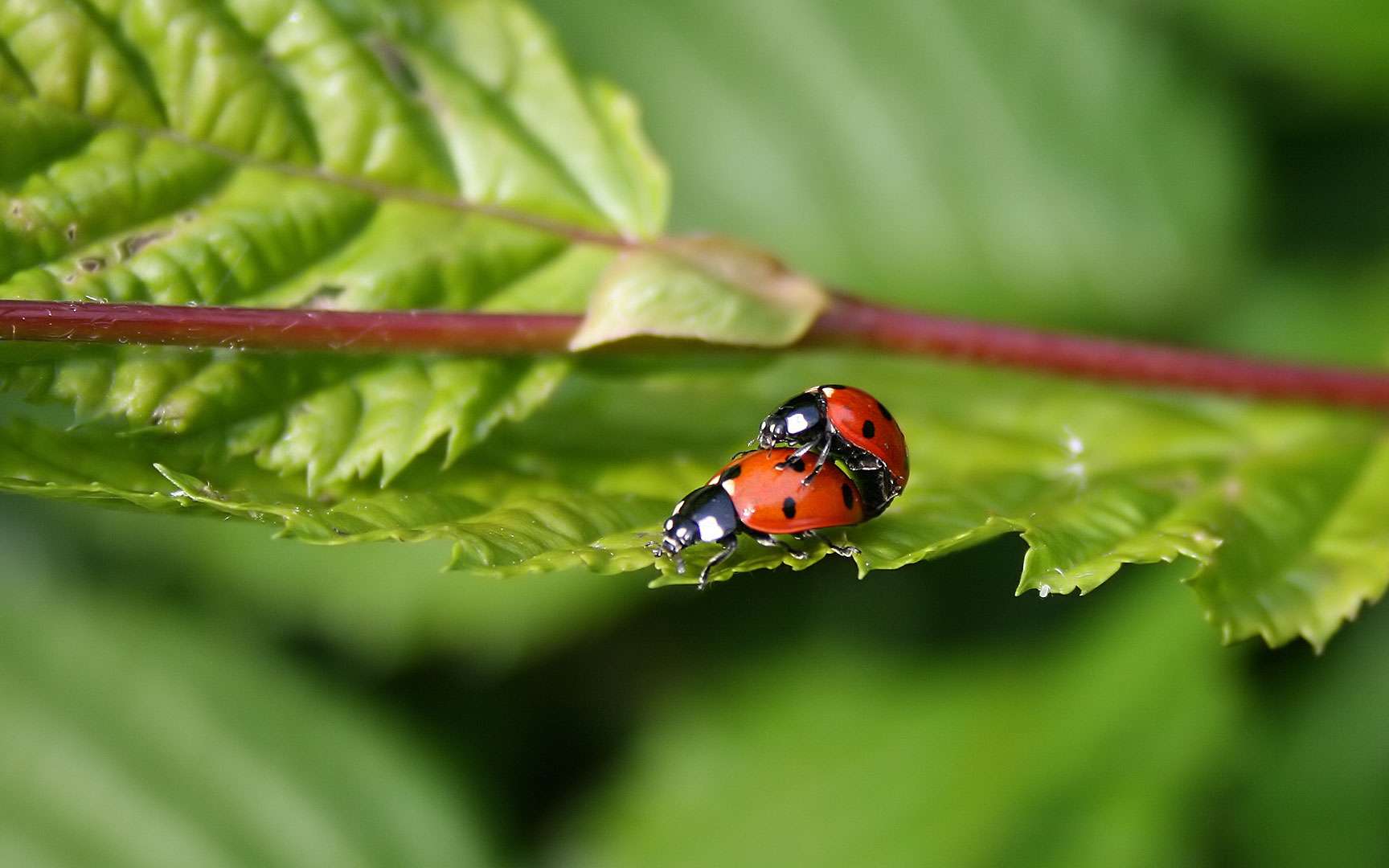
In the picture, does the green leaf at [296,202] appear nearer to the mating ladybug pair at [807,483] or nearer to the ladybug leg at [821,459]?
the mating ladybug pair at [807,483]

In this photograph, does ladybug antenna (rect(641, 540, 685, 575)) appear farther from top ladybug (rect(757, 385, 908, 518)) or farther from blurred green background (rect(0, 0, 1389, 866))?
blurred green background (rect(0, 0, 1389, 866))

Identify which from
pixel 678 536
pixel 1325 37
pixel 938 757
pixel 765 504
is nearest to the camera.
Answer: pixel 678 536

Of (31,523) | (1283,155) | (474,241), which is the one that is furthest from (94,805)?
(1283,155)

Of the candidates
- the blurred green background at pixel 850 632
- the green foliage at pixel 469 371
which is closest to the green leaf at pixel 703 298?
the green foliage at pixel 469 371

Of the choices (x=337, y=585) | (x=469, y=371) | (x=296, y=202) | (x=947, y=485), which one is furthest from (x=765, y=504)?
(x=337, y=585)

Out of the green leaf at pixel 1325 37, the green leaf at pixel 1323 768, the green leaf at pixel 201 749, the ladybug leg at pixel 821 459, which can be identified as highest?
the green leaf at pixel 1325 37

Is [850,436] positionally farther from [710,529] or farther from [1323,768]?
[1323,768]
